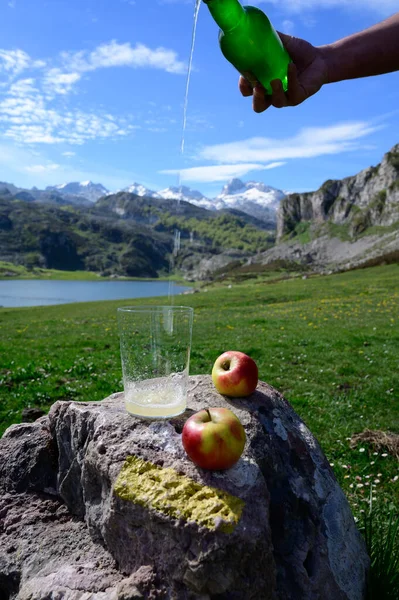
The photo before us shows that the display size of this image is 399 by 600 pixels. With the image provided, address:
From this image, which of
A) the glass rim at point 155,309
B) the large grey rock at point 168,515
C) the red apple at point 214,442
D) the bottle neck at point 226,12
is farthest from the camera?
the bottle neck at point 226,12

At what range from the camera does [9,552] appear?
3.73m

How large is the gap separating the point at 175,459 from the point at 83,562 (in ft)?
3.56

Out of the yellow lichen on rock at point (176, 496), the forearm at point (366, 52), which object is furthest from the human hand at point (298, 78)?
the yellow lichen on rock at point (176, 496)

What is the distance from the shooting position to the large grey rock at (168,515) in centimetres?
295

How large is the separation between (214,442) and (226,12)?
398 centimetres

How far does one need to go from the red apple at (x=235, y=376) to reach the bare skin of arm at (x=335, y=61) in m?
2.57

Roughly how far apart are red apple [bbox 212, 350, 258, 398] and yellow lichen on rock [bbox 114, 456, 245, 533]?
3.81 feet

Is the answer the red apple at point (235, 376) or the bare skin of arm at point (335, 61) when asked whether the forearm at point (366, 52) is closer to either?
the bare skin of arm at point (335, 61)

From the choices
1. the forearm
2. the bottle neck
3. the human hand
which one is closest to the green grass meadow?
the human hand

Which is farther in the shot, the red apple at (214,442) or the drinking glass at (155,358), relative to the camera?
the drinking glass at (155,358)

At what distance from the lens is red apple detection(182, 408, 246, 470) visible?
3.19 m

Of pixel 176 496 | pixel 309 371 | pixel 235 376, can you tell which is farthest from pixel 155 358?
pixel 309 371

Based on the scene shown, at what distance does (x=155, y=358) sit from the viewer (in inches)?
156

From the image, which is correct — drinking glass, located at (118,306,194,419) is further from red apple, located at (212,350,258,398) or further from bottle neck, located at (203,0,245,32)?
bottle neck, located at (203,0,245,32)
